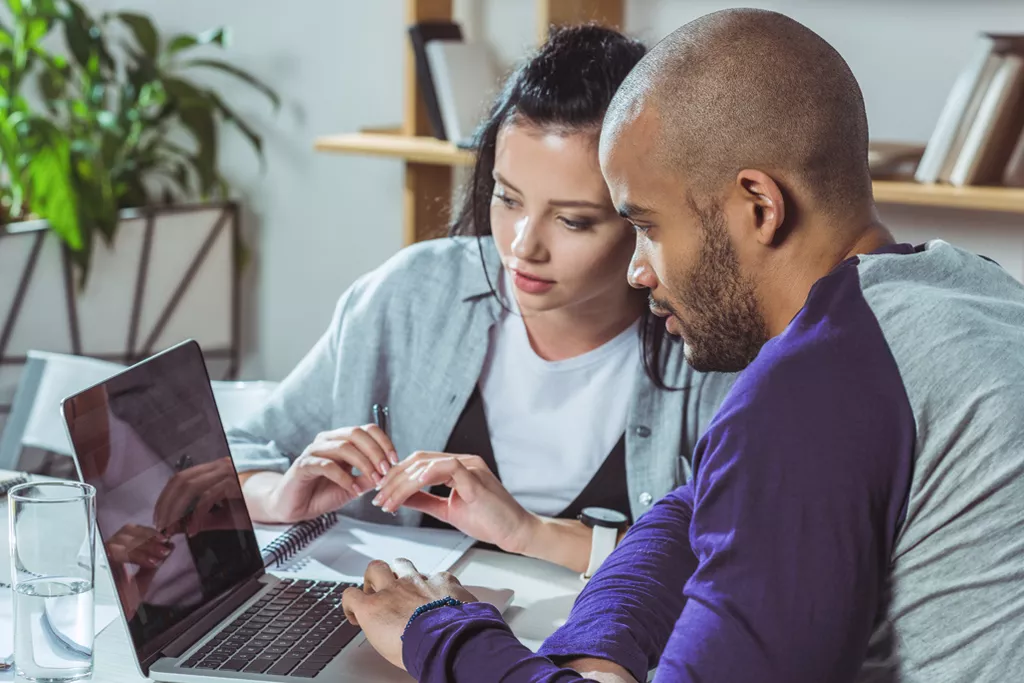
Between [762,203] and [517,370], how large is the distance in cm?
73

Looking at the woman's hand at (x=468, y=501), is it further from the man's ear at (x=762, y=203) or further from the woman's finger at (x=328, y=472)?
the man's ear at (x=762, y=203)

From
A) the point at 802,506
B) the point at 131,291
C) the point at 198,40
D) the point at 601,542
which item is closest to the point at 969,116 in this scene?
the point at 601,542

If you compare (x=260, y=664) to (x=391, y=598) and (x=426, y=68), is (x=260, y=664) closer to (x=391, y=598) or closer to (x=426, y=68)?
(x=391, y=598)

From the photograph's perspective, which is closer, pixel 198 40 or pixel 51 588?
pixel 51 588

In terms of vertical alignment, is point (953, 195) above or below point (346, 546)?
above

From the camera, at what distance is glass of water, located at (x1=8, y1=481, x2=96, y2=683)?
1031 mm

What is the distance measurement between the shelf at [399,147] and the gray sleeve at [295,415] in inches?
38.3

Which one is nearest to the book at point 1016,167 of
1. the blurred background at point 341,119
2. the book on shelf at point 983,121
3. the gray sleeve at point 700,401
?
the book on shelf at point 983,121

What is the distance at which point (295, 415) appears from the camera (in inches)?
66.4

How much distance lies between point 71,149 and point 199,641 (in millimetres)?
2241

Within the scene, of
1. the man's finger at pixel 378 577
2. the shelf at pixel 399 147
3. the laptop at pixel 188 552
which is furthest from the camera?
the shelf at pixel 399 147

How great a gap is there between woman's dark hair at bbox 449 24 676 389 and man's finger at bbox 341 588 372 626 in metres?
0.59

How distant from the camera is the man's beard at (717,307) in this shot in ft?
3.39

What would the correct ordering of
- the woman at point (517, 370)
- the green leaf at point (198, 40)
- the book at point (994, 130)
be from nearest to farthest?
the woman at point (517, 370)
the book at point (994, 130)
the green leaf at point (198, 40)
